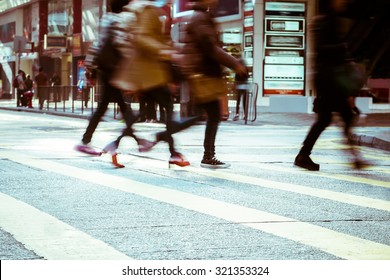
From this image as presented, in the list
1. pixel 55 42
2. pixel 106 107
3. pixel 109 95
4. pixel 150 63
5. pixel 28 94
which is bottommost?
pixel 28 94

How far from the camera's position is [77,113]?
27.0m

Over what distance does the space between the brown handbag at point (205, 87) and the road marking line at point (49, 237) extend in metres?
2.91

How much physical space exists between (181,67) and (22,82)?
28.8 m

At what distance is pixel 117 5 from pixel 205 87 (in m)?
1.30

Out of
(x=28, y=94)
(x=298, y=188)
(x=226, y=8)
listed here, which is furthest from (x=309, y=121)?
(x=28, y=94)

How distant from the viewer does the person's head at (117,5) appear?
360 inches

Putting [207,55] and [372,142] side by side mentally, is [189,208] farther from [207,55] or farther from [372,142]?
[372,142]

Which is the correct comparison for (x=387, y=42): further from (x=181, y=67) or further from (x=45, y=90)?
(x=45, y=90)

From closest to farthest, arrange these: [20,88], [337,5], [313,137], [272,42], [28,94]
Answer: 1. [337,5]
2. [313,137]
3. [272,42]
4. [28,94]
5. [20,88]

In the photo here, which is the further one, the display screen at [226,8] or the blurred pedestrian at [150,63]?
the display screen at [226,8]

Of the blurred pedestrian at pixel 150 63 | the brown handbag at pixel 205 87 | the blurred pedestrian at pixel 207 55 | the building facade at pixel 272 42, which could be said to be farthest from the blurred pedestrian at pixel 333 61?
the building facade at pixel 272 42

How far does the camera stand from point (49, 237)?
16.6ft

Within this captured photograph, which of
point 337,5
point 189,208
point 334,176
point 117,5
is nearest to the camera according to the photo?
point 189,208

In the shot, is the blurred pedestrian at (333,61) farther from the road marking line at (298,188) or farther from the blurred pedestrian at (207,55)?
the blurred pedestrian at (207,55)
